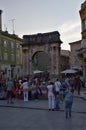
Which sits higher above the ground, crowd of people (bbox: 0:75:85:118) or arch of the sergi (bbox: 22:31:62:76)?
arch of the sergi (bbox: 22:31:62:76)

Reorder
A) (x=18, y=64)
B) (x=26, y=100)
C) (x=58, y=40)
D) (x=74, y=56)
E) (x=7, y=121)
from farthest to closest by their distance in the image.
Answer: (x=18, y=64) → (x=74, y=56) → (x=58, y=40) → (x=26, y=100) → (x=7, y=121)

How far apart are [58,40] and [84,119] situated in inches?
1770

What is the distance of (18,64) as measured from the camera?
94.2 metres

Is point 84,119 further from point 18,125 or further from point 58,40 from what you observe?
point 58,40

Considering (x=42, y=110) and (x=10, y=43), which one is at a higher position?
(x=10, y=43)

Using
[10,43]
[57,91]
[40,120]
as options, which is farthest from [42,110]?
[10,43]

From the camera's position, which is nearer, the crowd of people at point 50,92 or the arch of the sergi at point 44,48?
the crowd of people at point 50,92

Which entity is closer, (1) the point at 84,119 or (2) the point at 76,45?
(1) the point at 84,119

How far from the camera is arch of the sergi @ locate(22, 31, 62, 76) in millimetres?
60656

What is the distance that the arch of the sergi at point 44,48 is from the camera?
6066 centimetres

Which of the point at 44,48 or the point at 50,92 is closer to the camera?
the point at 50,92

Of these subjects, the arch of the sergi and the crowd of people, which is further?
the arch of the sergi

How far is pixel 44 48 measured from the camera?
6272 centimetres

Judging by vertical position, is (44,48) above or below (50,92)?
above
